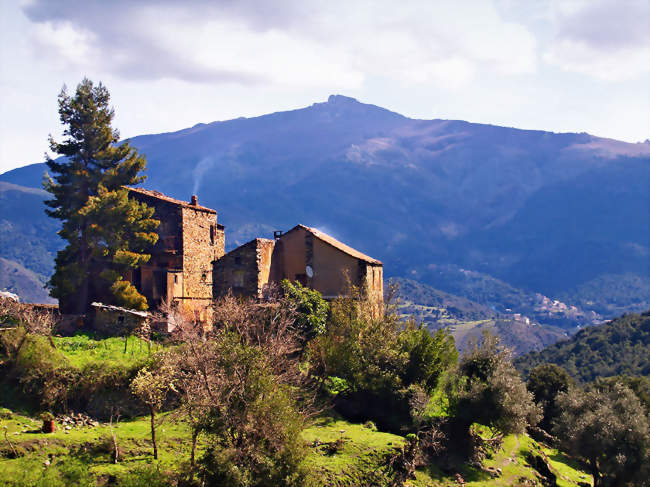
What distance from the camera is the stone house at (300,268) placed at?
49.6 metres

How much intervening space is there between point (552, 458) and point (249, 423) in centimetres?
2961

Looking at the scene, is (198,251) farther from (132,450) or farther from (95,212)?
(132,450)

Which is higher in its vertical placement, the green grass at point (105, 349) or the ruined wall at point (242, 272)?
the ruined wall at point (242, 272)

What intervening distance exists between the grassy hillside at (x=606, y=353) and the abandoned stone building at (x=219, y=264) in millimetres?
63346

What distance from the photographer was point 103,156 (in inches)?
1831

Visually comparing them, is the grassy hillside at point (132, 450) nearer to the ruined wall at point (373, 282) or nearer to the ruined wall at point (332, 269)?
the ruined wall at point (373, 282)

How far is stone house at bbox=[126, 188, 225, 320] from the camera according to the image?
45.7 meters

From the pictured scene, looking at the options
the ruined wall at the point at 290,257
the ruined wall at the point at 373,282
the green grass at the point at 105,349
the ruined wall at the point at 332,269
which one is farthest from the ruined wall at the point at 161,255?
the ruined wall at the point at 373,282

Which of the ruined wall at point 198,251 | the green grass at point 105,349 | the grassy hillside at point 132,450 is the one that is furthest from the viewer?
the ruined wall at point 198,251

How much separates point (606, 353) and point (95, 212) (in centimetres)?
9668

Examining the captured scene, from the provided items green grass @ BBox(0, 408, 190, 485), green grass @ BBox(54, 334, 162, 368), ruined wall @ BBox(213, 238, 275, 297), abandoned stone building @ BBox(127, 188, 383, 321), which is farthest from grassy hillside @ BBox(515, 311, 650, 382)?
green grass @ BBox(0, 408, 190, 485)

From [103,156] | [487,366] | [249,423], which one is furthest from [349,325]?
[103,156]

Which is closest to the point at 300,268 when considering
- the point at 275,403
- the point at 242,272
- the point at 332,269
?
the point at 332,269

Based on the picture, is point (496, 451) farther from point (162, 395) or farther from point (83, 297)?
point (83, 297)
